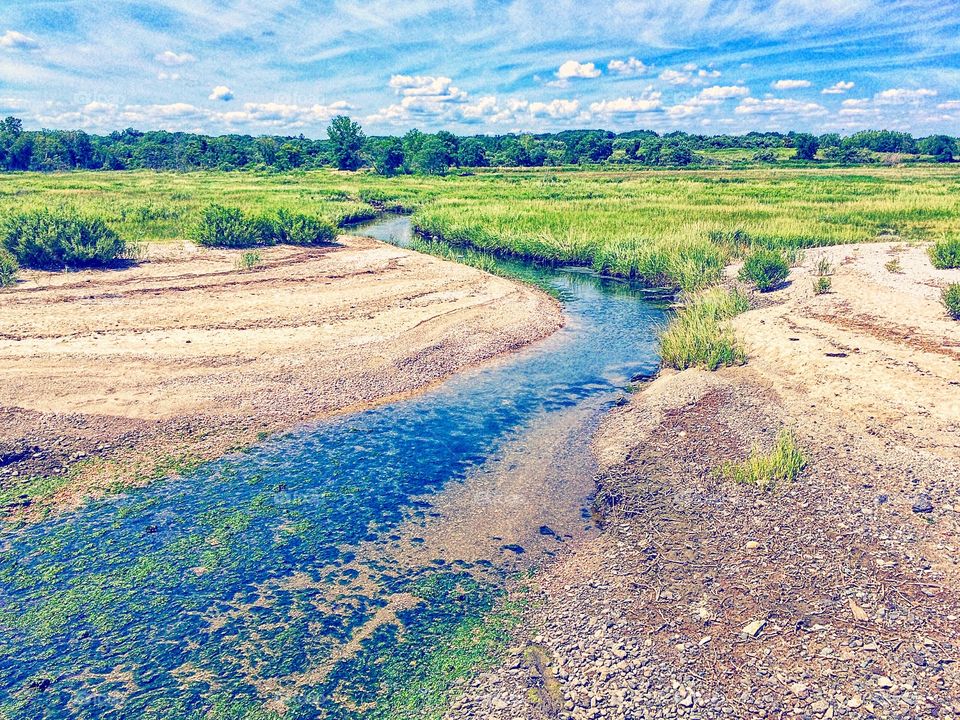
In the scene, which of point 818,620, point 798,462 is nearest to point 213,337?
point 798,462

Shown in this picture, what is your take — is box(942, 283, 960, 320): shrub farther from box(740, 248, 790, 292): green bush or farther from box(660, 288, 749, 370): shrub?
box(740, 248, 790, 292): green bush

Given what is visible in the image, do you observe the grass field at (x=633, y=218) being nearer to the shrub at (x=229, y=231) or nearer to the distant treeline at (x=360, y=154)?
the shrub at (x=229, y=231)

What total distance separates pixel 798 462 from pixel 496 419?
548 centimetres

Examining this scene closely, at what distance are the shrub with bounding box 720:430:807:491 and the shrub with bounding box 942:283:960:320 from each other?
9.46 metres

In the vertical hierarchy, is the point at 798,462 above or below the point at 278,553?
above

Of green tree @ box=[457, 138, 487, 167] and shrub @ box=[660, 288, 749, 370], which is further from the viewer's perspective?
green tree @ box=[457, 138, 487, 167]

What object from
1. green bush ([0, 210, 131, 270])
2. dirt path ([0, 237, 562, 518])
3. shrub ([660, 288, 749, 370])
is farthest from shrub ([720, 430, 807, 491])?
green bush ([0, 210, 131, 270])

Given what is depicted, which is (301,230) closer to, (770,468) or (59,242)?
(59,242)

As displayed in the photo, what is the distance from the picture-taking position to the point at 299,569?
796 cm

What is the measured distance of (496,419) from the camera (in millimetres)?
12703

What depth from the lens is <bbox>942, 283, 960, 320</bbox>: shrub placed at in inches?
619

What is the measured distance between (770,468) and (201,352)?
40.1ft

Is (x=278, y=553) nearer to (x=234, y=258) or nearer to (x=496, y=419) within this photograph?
(x=496, y=419)

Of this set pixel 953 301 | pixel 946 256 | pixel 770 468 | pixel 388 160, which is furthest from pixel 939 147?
pixel 770 468
